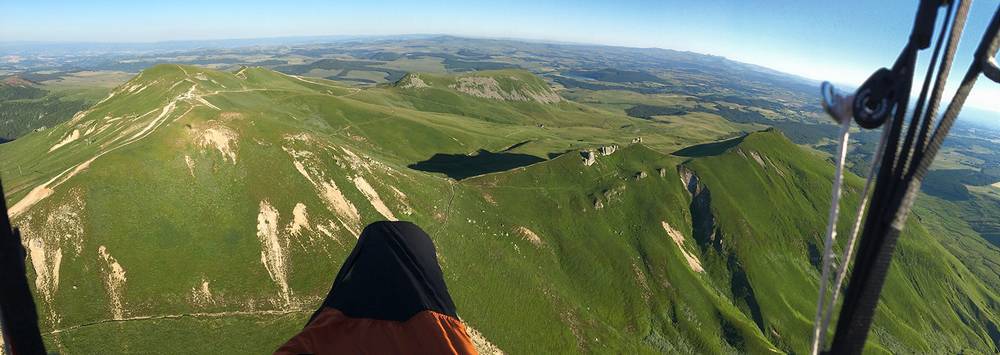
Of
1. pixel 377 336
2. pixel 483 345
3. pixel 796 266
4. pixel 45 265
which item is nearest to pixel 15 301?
pixel 377 336

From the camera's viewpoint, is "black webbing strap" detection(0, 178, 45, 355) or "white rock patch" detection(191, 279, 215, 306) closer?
"black webbing strap" detection(0, 178, 45, 355)

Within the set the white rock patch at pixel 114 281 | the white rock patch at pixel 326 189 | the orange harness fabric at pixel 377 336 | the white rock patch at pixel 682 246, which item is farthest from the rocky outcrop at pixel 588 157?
the orange harness fabric at pixel 377 336

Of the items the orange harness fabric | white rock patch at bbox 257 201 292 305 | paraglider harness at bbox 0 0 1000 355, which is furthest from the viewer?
white rock patch at bbox 257 201 292 305

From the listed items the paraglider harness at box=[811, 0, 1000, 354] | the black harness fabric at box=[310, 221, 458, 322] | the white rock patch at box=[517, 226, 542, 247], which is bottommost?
the white rock patch at box=[517, 226, 542, 247]

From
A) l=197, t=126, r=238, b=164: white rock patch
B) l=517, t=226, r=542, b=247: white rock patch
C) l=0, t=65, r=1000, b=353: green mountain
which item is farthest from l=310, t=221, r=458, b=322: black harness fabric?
l=197, t=126, r=238, b=164: white rock patch

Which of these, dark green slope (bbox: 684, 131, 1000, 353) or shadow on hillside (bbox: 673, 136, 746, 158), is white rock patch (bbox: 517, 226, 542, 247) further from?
shadow on hillside (bbox: 673, 136, 746, 158)

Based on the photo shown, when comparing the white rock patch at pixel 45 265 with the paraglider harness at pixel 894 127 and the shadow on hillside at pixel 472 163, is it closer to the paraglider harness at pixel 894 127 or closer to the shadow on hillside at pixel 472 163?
the shadow on hillside at pixel 472 163

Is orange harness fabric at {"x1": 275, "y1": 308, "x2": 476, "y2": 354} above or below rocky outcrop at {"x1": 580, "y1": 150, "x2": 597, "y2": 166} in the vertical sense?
above
